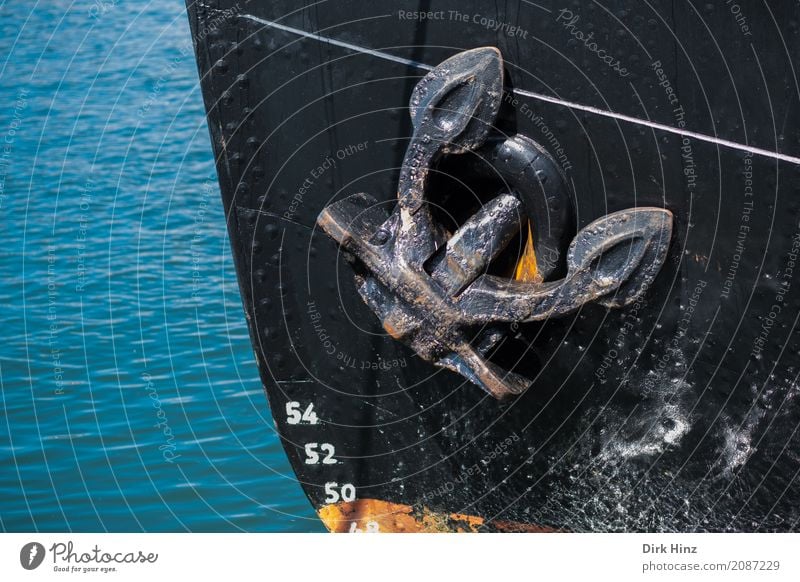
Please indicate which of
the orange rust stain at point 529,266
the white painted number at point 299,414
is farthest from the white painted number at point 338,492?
the orange rust stain at point 529,266

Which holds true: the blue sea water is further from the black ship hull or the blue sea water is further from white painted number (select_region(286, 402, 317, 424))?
the black ship hull

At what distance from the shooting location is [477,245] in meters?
2.58

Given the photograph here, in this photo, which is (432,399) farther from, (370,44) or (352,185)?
(370,44)

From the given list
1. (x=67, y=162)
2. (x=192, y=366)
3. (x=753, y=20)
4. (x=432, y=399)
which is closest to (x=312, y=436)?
(x=432, y=399)

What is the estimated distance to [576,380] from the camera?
2.85 meters

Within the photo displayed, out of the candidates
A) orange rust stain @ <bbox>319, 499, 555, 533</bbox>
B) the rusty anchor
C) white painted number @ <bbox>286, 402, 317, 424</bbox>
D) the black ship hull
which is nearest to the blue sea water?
orange rust stain @ <bbox>319, 499, 555, 533</bbox>

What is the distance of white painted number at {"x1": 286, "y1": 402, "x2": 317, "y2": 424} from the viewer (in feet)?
10.8

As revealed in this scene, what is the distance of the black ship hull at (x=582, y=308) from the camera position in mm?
2398

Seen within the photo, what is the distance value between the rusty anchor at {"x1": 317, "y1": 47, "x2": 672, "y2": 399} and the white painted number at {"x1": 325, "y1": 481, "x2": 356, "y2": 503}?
83 cm

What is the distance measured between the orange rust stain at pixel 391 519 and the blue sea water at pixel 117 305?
1.89 metres

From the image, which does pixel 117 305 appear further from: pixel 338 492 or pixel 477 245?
pixel 477 245

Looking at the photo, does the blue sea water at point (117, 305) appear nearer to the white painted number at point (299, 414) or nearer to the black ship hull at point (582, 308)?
the white painted number at point (299, 414)

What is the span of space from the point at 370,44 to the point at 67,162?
6525 mm

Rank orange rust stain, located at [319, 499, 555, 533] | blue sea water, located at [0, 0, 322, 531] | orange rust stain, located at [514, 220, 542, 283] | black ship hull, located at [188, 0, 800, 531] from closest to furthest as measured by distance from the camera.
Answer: black ship hull, located at [188, 0, 800, 531] → orange rust stain, located at [514, 220, 542, 283] → orange rust stain, located at [319, 499, 555, 533] → blue sea water, located at [0, 0, 322, 531]
